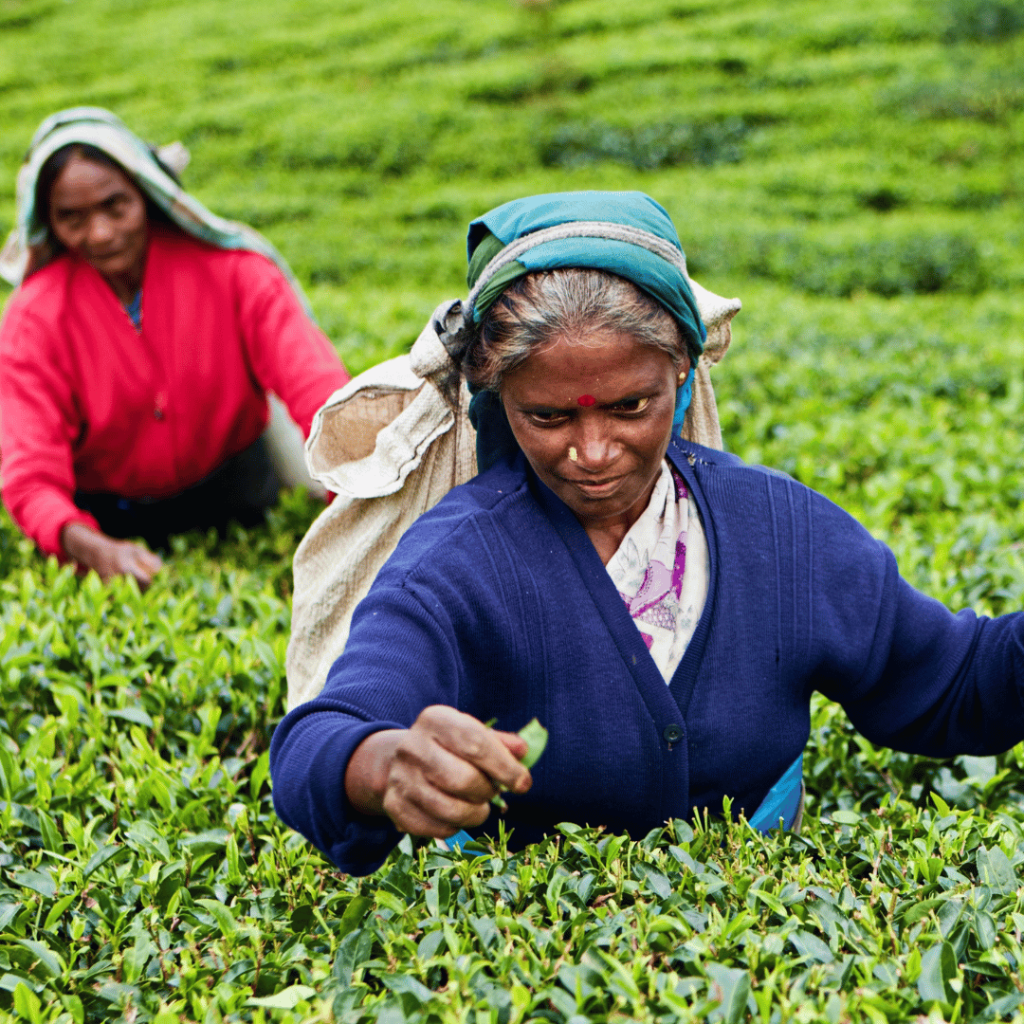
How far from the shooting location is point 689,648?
5.53 feet

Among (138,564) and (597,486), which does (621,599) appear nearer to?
(597,486)

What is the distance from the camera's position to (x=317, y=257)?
1129 centimetres

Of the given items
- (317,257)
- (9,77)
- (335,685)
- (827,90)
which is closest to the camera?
(335,685)

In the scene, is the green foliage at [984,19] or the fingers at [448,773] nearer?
the fingers at [448,773]

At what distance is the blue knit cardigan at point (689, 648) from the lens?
163 centimetres

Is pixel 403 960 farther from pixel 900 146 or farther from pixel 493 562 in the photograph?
pixel 900 146

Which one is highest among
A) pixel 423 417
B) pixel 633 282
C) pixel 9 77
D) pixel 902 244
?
pixel 9 77

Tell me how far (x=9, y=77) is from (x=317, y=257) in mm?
11210

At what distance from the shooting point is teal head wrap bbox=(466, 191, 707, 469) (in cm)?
157

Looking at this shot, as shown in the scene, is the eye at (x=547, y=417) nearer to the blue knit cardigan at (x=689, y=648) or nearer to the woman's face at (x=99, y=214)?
the blue knit cardigan at (x=689, y=648)

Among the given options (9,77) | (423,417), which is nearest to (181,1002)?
(423,417)

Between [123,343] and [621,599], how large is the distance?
96.3 inches

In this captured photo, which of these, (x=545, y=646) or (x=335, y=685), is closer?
(x=335, y=685)

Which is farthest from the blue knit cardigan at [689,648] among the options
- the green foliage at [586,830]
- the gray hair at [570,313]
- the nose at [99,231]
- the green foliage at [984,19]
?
the green foliage at [984,19]
